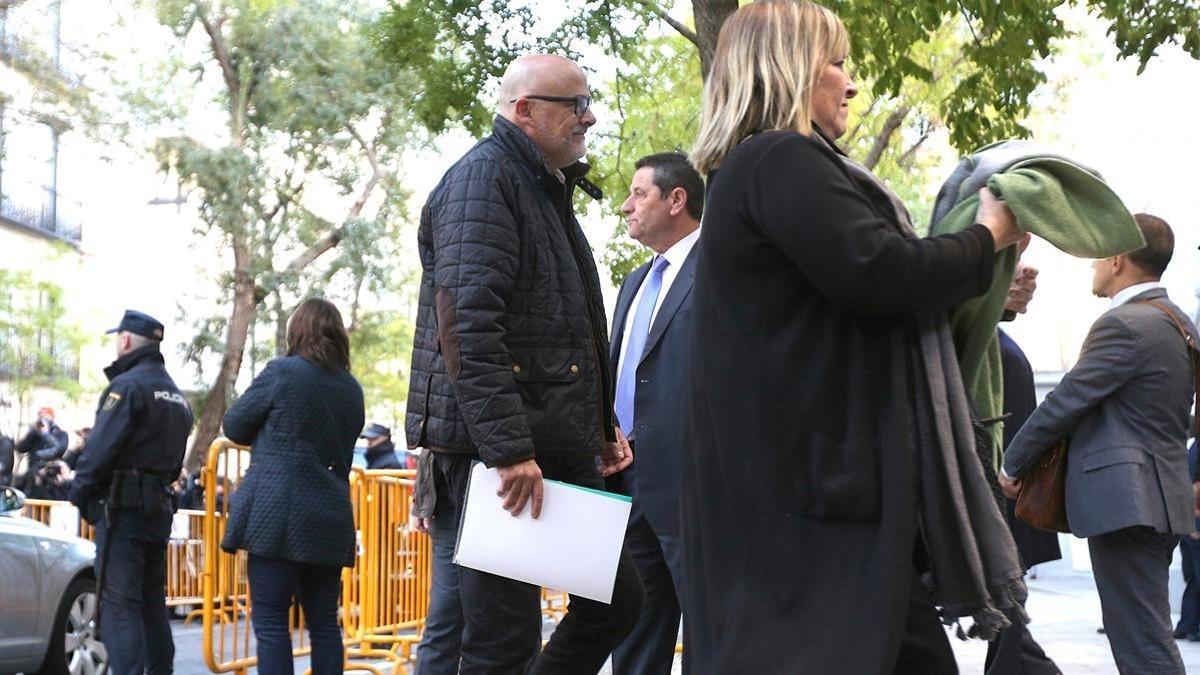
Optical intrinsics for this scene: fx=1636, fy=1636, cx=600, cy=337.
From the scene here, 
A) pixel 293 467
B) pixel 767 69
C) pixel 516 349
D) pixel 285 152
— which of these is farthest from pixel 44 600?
pixel 285 152

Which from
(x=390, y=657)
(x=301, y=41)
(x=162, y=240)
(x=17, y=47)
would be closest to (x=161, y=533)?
(x=390, y=657)

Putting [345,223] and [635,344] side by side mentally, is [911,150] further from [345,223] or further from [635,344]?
[635,344]

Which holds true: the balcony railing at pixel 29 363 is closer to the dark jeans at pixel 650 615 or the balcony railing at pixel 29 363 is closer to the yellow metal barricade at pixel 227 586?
the yellow metal barricade at pixel 227 586

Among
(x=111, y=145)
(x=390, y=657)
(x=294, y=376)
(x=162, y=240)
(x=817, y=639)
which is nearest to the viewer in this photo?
(x=817, y=639)

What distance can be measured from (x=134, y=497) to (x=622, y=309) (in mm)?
3171

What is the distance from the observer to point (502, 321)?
4.63 metres

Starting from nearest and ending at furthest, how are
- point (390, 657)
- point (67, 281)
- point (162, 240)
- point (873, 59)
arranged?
1. point (390, 657)
2. point (873, 59)
3. point (67, 281)
4. point (162, 240)

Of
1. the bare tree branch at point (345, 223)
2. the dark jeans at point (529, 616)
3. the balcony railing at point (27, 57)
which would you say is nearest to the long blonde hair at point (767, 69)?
the dark jeans at point (529, 616)

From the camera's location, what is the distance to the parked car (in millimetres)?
10016

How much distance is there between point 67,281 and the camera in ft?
141

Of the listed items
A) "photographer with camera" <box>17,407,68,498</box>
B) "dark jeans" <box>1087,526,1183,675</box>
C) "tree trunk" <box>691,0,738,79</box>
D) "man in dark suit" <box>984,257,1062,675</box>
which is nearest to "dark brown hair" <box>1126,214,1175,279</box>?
"man in dark suit" <box>984,257,1062,675</box>

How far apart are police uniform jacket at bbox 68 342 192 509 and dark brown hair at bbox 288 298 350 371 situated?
5.15 ft

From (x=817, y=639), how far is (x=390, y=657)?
23.5 feet

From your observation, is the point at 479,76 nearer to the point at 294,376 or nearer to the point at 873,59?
the point at 873,59
